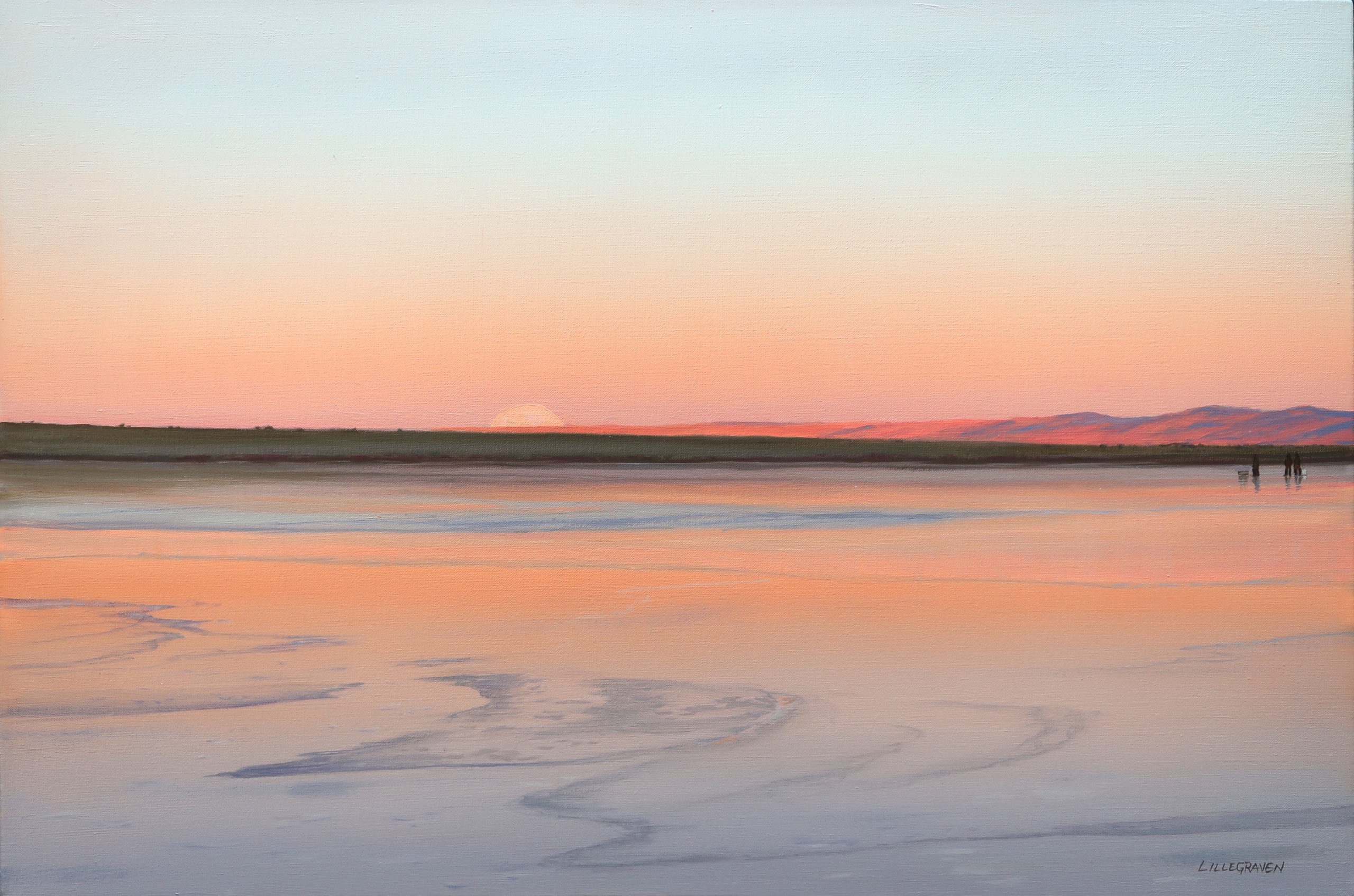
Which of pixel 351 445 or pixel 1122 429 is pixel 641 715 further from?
pixel 351 445

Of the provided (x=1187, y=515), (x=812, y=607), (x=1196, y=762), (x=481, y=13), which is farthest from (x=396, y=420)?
(x=1187, y=515)

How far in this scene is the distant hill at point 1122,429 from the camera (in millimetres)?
3703

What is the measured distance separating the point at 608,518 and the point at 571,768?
143 inches

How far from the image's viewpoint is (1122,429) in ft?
13.1

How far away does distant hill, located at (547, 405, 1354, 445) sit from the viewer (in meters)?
3.70

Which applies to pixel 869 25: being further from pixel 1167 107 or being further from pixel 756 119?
pixel 1167 107
